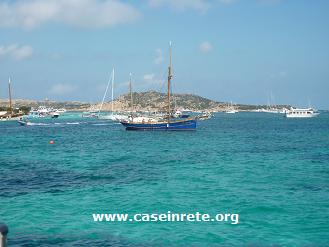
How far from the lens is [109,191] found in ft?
77.8

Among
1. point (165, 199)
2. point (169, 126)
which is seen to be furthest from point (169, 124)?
point (165, 199)

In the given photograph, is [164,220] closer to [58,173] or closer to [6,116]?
[58,173]

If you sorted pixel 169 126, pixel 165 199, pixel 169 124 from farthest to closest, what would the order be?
pixel 169 126 → pixel 169 124 → pixel 165 199

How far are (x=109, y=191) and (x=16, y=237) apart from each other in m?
8.77

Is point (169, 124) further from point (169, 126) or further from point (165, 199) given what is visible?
point (165, 199)

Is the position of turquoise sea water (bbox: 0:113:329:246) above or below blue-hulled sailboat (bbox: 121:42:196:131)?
below

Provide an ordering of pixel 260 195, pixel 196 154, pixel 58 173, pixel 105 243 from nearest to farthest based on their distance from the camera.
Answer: pixel 105 243, pixel 260 195, pixel 58 173, pixel 196 154

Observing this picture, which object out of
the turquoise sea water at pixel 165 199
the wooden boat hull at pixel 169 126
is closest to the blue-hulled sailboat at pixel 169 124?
the wooden boat hull at pixel 169 126

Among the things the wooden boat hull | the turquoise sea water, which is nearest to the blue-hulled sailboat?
the wooden boat hull

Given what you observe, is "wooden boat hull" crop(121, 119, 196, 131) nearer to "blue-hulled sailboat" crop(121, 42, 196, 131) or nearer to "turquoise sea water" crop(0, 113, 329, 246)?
"blue-hulled sailboat" crop(121, 42, 196, 131)

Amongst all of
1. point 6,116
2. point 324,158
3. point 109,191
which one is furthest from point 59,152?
point 6,116

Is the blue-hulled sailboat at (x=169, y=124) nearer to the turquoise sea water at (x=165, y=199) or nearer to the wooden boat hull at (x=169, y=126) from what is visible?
the wooden boat hull at (x=169, y=126)

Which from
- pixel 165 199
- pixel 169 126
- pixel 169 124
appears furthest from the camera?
pixel 169 126

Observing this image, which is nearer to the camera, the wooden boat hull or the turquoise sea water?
the turquoise sea water
